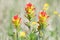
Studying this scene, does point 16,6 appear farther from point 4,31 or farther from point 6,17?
point 4,31

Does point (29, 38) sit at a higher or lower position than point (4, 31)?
higher

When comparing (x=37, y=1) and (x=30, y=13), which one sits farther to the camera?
(x=37, y=1)

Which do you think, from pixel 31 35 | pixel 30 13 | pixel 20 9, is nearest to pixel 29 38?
pixel 31 35

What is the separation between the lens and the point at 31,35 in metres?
2.57

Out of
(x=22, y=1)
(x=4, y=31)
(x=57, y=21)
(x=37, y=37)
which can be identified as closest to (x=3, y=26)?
(x=4, y=31)

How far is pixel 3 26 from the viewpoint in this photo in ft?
14.3

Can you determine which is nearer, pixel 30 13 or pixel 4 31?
pixel 30 13

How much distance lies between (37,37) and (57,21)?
6.30ft

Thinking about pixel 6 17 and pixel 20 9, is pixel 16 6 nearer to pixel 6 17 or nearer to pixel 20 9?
pixel 20 9

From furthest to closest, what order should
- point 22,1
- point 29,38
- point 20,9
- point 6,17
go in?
point 22,1 < point 20,9 < point 6,17 < point 29,38

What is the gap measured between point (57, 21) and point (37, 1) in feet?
4.03

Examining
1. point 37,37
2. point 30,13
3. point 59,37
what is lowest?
point 59,37

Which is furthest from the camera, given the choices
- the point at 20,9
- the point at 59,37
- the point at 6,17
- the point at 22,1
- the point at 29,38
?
the point at 22,1

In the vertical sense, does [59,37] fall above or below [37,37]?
below
